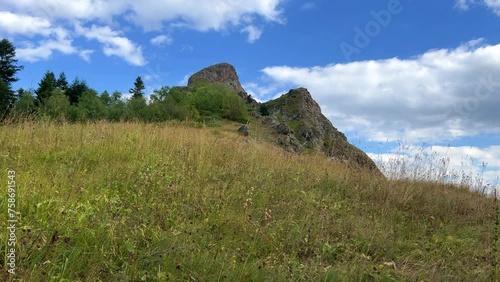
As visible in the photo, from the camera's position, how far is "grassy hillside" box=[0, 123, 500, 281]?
2.98 metres

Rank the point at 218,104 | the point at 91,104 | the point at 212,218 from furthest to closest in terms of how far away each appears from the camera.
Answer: the point at 218,104 → the point at 91,104 → the point at 212,218

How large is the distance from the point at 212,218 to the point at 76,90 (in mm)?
71493

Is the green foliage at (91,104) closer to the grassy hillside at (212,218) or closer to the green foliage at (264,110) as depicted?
the grassy hillside at (212,218)

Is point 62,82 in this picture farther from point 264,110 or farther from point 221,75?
point 221,75

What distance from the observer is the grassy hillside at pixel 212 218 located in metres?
2.98

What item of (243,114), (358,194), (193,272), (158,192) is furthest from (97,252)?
(243,114)

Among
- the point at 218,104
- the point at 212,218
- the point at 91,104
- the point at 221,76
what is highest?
the point at 221,76

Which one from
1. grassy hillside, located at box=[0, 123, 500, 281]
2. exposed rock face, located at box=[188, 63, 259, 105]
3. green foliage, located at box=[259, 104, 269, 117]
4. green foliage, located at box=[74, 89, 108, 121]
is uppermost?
exposed rock face, located at box=[188, 63, 259, 105]

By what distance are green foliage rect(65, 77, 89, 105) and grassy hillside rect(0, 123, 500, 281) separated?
63929 millimetres

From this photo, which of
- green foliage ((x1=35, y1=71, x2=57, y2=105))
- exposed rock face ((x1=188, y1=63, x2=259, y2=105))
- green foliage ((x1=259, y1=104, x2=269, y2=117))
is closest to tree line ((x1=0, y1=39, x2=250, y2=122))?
green foliage ((x1=35, y1=71, x2=57, y2=105))

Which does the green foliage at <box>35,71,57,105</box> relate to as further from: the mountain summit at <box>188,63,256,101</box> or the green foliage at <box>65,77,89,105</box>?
the mountain summit at <box>188,63,256,101</box>

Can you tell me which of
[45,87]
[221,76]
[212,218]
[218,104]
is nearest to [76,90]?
[45,87]

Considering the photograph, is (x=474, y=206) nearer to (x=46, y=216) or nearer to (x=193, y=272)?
(x=193, y=272)

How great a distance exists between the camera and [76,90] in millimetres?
66250
